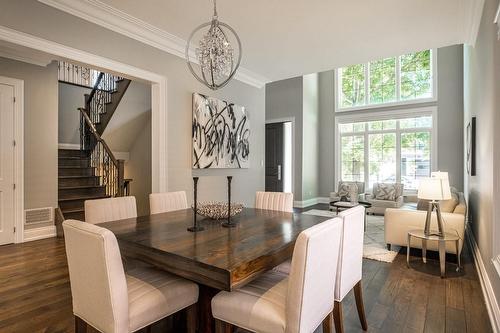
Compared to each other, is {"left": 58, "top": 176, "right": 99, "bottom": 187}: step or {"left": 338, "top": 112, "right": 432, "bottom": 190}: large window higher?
{"left": 338, "top": 112, "right": 432, "bottom": 190}: large window

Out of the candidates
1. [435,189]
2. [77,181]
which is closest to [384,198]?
[435,189]

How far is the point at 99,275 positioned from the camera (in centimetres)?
133

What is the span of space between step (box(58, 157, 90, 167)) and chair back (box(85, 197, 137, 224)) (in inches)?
150

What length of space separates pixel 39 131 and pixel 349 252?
4.74 m

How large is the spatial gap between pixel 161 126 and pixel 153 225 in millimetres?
1835

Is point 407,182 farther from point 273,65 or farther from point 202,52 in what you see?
point 202,52

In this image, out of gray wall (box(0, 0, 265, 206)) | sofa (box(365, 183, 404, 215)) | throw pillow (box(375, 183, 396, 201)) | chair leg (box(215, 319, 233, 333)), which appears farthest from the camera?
throw pillow (box(375, 183, 396, 201))

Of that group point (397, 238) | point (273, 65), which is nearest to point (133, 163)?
point (273, 65)

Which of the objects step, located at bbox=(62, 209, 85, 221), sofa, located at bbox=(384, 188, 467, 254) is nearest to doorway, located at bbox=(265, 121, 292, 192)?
sofa, located at bbox=(384, 188, 467, 254)

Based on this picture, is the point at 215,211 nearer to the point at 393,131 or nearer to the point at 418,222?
the point at 418,222

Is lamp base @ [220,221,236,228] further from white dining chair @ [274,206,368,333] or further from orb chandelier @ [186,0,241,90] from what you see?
orb chandelier @ [186,0,241,90]

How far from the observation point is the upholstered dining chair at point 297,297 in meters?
1.28

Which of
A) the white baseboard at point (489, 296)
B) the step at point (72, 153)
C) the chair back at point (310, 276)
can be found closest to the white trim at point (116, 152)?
the step at point (72, 153)

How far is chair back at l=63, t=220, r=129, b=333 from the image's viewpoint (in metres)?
1.29
